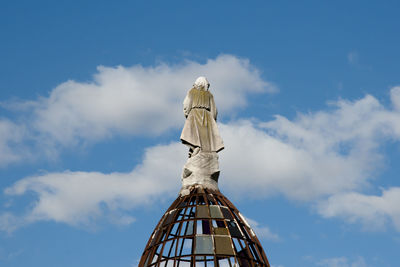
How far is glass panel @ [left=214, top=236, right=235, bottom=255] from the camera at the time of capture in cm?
3020

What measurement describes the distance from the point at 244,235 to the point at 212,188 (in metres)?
2.56

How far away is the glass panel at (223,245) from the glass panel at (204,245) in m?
0.20

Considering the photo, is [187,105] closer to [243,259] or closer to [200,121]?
[200,121]

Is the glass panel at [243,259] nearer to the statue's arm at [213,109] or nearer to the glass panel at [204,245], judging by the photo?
the glass panel at [204,245]

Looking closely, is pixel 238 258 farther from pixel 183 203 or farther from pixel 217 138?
pixel 217 138

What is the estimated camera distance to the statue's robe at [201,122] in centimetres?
3391

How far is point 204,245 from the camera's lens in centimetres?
3034

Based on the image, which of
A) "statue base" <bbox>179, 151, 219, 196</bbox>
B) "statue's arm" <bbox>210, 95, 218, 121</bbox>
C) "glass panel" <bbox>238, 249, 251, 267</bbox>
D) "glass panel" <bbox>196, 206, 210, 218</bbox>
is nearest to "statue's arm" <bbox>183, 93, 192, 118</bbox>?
"statue's arm" <bbox>210, 95, 218, 121</bbox>

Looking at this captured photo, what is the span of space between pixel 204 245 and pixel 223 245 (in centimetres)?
73

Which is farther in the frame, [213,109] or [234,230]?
[213,109]

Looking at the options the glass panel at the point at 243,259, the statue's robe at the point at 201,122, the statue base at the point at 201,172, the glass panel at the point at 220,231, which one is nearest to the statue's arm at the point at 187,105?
the statue's robe at the point at 201,122

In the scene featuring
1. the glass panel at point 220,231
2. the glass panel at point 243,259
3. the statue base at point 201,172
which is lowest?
the glass panel at point 243,259

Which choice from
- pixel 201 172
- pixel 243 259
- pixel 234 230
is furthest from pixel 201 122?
pixel 243 259

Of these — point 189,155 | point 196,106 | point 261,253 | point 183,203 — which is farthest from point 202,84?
point 261,253
